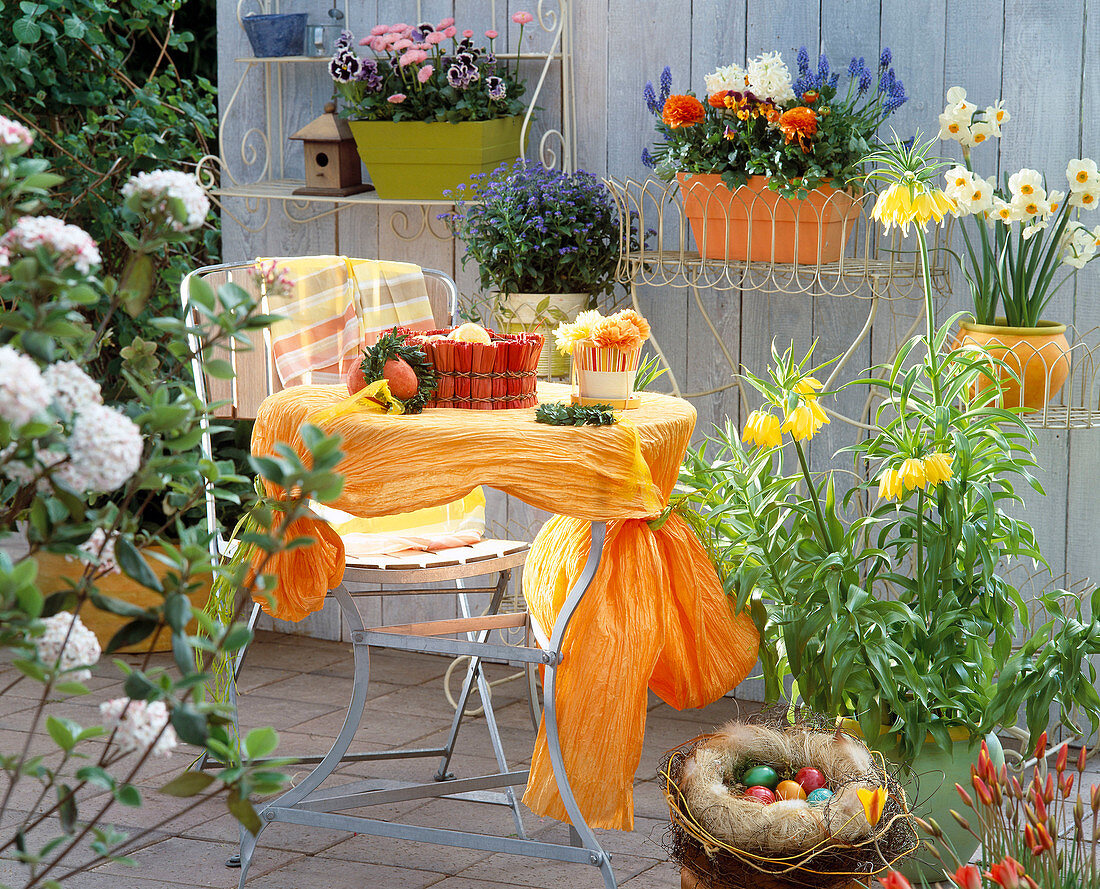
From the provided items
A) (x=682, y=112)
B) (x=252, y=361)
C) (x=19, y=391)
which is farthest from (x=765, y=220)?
(x=19, y=391)

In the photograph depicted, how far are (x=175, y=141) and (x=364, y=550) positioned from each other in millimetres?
1894

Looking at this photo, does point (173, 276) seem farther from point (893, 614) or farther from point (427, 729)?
point (893, 614)

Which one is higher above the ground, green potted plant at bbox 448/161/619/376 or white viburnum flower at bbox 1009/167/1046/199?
white viburnum flower at bbox 1009/167/1046/199

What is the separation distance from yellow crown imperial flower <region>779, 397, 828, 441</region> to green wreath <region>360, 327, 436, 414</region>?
593mm

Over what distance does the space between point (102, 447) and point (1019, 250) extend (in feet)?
6.91

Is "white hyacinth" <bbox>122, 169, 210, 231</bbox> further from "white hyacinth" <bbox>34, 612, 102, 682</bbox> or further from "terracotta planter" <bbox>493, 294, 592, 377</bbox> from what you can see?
"terracotta planter" <bbox>493, 294, 592, 377</bbox>

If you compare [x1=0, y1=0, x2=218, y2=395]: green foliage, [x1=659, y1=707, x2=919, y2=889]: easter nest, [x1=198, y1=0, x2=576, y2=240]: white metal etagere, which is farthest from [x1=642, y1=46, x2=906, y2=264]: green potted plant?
[x1=0, y1=0, x2=218, y2=395]: green foliage

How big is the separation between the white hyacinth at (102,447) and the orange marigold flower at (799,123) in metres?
1.91

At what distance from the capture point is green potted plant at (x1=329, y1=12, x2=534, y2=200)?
3010 mm

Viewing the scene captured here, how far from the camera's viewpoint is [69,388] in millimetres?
891

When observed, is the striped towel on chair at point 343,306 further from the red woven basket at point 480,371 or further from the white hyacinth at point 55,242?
the white hyacinth at point 55,242

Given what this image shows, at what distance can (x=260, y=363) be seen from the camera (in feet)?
9.12

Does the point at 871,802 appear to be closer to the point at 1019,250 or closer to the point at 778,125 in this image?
the point at 1019,250

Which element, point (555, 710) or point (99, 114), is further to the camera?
point (99, 114)
